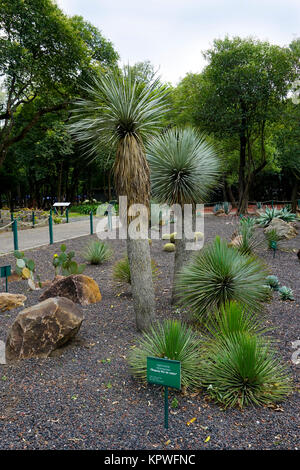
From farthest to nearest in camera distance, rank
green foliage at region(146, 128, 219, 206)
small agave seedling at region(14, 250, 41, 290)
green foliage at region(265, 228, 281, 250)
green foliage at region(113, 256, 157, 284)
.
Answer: green foliage at region(265, 228, 281, 250), small agave seedling at region(14, 250, 41, 290), green foliage at region(113, 256, 157, 284), green foliage at region(146, 128, 219, 206)

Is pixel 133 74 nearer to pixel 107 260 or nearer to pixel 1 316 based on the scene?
pixel 1 316

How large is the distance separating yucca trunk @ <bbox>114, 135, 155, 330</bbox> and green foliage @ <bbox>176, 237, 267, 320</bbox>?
53 centimetres

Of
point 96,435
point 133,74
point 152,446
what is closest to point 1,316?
point 96,435

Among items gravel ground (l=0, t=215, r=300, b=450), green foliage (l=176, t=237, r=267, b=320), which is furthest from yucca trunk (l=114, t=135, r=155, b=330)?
green foliage (l=176, t=237, r=267, b=320)

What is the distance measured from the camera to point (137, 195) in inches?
177

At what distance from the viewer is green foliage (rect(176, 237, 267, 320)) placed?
462cm

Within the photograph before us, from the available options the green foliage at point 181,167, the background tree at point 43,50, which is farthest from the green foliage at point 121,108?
the background tree at point 43,50

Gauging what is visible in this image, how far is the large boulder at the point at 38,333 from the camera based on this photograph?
4.04 meters

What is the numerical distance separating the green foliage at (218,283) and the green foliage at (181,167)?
1.00 m

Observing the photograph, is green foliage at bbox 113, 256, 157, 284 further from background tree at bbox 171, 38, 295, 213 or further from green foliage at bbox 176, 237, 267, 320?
background tree at bbox 171, 38, 295, 213

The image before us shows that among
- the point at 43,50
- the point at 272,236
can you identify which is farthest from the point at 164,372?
the point at 43,50

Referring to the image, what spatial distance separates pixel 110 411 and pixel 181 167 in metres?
3.43

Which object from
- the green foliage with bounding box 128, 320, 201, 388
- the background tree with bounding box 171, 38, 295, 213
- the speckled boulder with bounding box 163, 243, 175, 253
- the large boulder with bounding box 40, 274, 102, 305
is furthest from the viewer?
the background tree with bounding box 171, 38, 295, 213

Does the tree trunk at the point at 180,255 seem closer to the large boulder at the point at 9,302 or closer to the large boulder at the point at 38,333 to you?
the large boulder at the point at 38,333
